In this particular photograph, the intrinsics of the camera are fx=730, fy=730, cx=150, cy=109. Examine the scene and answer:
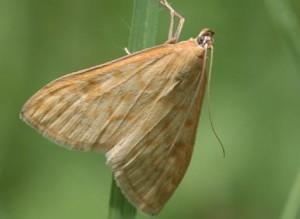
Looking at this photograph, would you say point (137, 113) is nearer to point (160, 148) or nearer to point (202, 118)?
point (160, 148)

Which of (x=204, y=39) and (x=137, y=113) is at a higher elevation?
(x=204, y=39)

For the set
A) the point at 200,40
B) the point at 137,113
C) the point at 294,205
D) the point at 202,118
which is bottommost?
the point at 202,118

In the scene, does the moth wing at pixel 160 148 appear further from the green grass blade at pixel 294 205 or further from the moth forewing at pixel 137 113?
the green grass blade at pixel 294 205

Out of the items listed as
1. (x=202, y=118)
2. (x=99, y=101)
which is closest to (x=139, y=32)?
(x=99, y=101)

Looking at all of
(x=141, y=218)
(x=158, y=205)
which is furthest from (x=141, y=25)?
(x=141, y=218)

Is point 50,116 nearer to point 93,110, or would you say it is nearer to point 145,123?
point 93,110

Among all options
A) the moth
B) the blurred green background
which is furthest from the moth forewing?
the blurred green background
